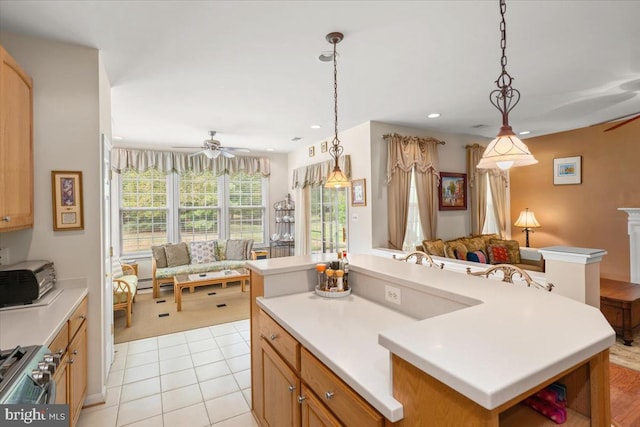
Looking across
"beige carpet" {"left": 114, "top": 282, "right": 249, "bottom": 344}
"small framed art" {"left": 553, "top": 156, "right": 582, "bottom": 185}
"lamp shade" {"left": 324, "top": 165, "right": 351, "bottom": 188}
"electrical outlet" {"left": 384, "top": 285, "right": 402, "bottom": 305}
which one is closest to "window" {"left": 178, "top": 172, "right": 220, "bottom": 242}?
"beige carpet" {"left": 114, "top": 282, "right": 249, "bottom": 344}

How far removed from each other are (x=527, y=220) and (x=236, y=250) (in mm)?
5448

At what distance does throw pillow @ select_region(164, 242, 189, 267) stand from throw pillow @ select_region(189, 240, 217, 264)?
105mm

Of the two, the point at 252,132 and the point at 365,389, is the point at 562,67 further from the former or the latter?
the point at 252,132

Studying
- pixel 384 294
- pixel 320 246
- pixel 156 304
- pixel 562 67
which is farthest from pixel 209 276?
pixel 562 67

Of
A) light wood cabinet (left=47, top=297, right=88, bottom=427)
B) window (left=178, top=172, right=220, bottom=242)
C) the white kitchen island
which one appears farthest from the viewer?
window (left=178, top=172, right=220, bottom=242)

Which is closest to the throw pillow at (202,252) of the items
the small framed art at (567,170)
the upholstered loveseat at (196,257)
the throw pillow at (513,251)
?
the upholstered loveseat at (196,257)

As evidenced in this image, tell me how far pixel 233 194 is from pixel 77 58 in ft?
14.5

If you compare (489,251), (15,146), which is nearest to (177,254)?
(15,146)

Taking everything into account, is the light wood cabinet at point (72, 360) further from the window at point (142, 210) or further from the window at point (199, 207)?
the window at point (199, 207)

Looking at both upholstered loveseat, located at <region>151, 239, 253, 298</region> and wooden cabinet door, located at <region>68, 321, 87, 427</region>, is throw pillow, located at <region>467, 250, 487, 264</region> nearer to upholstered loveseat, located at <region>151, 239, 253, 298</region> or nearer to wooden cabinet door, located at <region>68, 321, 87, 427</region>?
upholstered loveseat, located at <region>151, 239, 253, 298</region>

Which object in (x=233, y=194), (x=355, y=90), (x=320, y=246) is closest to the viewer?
(x=355, y=90)

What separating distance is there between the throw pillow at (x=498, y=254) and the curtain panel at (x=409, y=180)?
1018 millimetres

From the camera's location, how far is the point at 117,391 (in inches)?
101

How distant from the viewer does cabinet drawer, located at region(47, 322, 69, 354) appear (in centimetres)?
160
